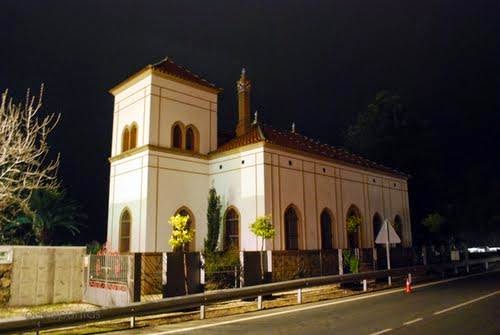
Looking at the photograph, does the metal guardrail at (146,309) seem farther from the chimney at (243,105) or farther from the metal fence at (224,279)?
the chimney at (243,105)

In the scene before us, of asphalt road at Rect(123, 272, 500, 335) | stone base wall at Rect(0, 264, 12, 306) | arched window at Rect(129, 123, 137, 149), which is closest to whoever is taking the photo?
asphalt road at Rect(123, 272, 500, 335)

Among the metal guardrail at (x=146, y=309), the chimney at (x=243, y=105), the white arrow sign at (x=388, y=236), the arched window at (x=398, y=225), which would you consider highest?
the chimney at (x=243, y=105)

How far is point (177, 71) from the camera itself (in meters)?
24.1

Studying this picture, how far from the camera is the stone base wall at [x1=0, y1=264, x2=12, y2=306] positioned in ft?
45.3

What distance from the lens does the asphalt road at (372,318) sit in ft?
28.7

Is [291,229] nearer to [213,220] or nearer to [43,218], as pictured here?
[213,220]

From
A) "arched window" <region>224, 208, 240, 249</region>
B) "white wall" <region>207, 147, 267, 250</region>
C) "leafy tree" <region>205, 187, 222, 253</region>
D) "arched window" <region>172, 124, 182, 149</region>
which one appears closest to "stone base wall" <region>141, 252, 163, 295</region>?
"leafy tree" <region>205, 187, 222, 253</region>

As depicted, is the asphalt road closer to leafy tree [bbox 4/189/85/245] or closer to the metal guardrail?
the metal guardrail

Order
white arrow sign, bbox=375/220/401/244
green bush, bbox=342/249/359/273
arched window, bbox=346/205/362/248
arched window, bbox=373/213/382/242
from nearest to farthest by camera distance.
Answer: white arrow sign, bbox=375/220/401/244 < green bush, bbox=342/249/359/273 < arched window, bbox=346/205/362/248 < arched window, bbox=373/213/382/242

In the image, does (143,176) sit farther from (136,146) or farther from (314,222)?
(314,222)

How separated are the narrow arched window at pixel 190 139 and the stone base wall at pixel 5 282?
11.3 meters

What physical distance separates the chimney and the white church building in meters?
0.68

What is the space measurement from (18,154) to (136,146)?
9.81m

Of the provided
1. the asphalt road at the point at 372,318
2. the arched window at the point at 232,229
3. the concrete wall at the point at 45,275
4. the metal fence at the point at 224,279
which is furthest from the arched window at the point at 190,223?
the asphalt road at the point at 372,318
